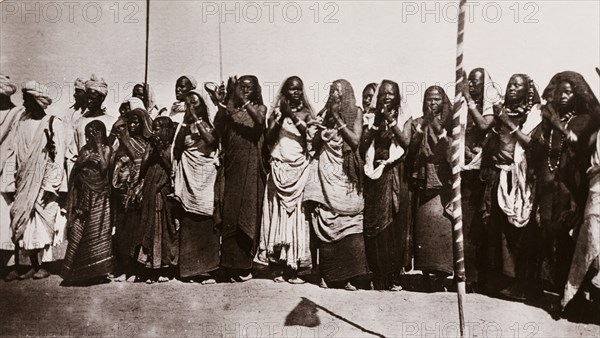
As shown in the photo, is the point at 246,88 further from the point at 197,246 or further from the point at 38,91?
the point at 38,91

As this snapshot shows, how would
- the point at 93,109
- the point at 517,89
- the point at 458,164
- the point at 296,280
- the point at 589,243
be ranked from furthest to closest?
the point at 93,109 → the point at 296,280 → the point at 517,89 → the point at 589,243 → the point at 458,164

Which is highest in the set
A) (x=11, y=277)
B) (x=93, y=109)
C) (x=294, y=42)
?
(x=294, y=42)

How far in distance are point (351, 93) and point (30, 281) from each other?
2961 mm

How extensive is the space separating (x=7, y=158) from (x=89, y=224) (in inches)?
33.0

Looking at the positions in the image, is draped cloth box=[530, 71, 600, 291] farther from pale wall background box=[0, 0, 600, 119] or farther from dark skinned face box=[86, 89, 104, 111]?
dark skinned face box=[86, 89, 104, 111]

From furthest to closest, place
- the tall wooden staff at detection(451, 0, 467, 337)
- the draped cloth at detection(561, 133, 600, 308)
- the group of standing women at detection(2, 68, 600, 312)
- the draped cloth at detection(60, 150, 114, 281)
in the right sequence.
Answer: the draped cloth at detection(60, 150, 114, 281), the group of standing women at detection(2, 68, 600, 312), the draped cloth at detection(561, 133, 600, 308), the tall wooden staff at detection(451, 0, 467, 337)

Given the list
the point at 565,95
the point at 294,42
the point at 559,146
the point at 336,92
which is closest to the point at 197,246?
the point at 336,92

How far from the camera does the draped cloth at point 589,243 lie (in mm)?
4836

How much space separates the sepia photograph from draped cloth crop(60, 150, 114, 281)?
0.05 ft

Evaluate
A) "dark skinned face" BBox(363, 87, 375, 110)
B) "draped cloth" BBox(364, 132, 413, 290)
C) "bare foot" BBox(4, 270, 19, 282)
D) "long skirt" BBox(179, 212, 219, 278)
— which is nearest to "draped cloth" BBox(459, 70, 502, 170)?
"draped cloth" BBox(364, 132, 413, 290)

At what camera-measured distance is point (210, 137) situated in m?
5.20

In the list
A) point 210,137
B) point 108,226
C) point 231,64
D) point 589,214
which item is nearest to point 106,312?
point 108,226

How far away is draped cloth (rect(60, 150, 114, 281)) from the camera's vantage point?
17.4 ft

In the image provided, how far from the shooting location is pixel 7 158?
5305 mm
